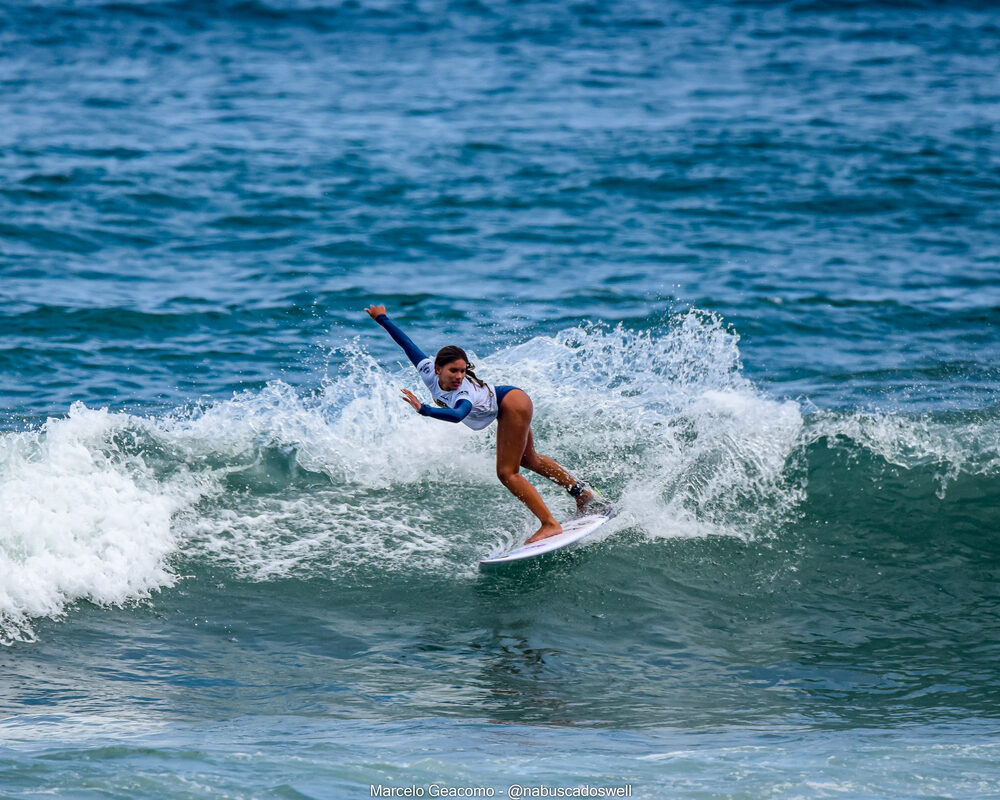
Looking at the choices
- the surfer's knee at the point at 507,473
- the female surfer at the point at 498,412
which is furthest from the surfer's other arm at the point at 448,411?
the surfer's knee at the point at 507,473

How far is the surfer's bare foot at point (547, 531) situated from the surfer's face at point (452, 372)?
4.54 ft

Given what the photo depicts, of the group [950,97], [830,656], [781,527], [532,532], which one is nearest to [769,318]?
[781,527]

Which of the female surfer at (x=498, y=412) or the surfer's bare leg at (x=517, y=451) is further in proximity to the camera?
the surfer's bare leg at (x=517, y=451)

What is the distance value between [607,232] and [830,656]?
36.6 ft

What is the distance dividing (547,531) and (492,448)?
1807mm

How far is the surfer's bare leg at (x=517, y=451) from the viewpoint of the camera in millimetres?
8242

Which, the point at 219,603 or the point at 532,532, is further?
the point at 532,532

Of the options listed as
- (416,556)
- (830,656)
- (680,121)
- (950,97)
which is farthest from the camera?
(950,97)

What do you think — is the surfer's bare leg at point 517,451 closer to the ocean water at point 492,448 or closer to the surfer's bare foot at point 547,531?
the surfer's bare foot at point 547,531

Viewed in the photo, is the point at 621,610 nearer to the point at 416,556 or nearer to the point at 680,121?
the point at 416,556

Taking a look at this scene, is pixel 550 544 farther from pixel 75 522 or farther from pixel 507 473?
pixel 75 522

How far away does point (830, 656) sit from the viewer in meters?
7.20

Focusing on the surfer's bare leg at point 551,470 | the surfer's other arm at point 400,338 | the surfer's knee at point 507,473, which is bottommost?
the surfer's bare leg at point 551,470

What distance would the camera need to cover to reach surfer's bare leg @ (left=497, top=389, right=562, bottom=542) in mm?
8242
